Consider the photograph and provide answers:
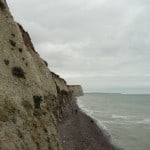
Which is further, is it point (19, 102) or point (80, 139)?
point (80, 139)

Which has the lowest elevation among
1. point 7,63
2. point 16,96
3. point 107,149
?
point 107,149

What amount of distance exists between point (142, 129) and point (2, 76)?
64.6 m

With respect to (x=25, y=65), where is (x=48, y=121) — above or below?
below

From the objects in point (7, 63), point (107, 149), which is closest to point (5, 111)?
point (7, 63)

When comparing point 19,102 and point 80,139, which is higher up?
point 19,102

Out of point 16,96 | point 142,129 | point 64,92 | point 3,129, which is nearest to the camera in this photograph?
point 3,129

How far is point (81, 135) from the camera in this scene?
7156 centimetres

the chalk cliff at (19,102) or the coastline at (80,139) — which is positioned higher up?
the chalk cliff at (19,102)

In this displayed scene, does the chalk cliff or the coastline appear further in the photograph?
the coastline

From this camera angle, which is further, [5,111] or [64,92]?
[64,92]

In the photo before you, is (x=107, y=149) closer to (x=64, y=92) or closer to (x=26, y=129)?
(x=26, y=129)

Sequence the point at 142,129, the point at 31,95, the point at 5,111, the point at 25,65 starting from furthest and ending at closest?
1. the point at 142,129
2. the point at 25,65
3. the point at 31,95
4. the point at 5,111

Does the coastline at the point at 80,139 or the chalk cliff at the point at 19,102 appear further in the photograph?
the coastline at the point at 80,139

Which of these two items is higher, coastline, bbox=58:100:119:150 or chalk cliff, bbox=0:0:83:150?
chalk cliff, bbox=0:0:83:150
